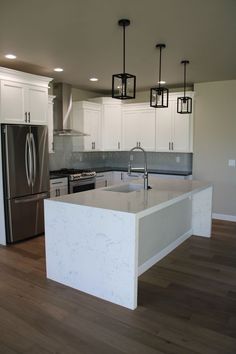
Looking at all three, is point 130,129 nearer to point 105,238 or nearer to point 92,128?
point 92,128

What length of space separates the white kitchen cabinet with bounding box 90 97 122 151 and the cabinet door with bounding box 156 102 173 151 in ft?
3.02

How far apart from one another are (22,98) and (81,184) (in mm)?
1846

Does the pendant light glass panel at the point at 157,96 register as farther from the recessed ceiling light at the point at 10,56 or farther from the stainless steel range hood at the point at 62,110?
the stainless steel range hood at the point at 62,110

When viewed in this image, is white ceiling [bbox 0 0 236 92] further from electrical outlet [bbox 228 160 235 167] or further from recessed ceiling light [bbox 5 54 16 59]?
electrical outlet [bbox 228 160 235 167]

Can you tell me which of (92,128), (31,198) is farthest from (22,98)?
(92,128)

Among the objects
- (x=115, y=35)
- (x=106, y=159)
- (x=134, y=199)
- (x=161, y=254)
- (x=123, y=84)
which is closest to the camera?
(x=123, y=84)

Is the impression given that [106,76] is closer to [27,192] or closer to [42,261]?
[27,192]

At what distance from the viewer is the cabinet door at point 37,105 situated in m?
4.47

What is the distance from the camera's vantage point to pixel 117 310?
263cm

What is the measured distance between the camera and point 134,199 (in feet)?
10.0

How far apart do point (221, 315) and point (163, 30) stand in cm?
279

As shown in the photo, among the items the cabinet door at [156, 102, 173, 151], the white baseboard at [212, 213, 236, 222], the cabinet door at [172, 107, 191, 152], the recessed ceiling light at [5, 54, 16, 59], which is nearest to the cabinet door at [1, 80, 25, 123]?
the recessed ceiling light at [5, 54, 16, 59]

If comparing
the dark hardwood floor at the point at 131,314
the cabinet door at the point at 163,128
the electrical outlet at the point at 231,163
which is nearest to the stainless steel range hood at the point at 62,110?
the cabinet door at the point at 163,128

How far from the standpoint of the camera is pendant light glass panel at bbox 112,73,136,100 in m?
2.82
